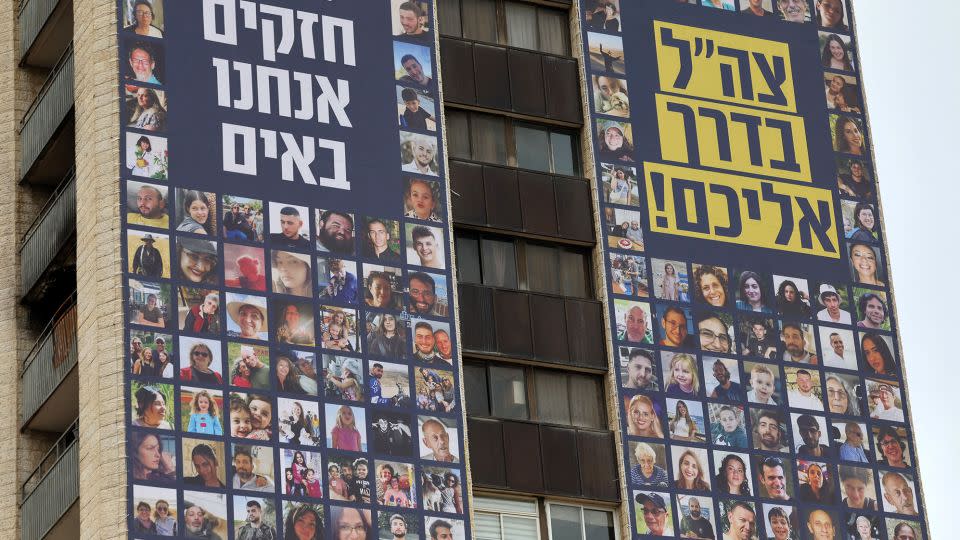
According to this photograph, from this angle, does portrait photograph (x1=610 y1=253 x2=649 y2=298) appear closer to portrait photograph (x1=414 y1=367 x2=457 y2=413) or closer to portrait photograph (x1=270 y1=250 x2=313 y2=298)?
portrait photograph (x1=414 y1=367 x2=457 y2=413)

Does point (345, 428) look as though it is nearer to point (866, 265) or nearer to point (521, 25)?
point (521, 25)

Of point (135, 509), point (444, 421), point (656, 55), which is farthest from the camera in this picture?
point (656, 55)

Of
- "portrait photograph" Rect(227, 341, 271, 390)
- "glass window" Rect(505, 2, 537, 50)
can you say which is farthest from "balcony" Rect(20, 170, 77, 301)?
"glass window" Rect(505, 2, 537, 50)

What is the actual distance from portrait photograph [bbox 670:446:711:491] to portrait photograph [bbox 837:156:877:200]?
9.43 metres

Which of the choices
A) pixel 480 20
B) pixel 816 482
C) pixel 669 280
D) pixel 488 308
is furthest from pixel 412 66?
pixel 816 482

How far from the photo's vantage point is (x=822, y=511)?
7156cm

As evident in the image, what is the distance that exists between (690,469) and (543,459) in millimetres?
3729

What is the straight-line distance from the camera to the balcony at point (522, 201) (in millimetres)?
71562

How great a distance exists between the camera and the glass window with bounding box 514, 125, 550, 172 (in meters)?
73.2

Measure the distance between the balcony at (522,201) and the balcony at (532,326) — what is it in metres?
1.76

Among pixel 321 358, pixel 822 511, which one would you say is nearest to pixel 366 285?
pixel 321 358

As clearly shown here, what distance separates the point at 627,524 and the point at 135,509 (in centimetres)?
1260

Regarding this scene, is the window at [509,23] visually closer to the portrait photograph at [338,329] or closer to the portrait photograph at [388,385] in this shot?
the portrait photograph at [338,329]

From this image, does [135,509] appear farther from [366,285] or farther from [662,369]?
[662,369]
